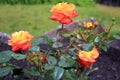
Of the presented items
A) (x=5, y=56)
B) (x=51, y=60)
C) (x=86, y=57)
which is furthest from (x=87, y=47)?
(x=5, y=56)

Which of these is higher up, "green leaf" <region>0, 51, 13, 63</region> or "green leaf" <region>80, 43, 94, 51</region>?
"green leaf" <region>80, 43, 94, 51</region>

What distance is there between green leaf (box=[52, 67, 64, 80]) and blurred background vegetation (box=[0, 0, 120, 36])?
4.10 m

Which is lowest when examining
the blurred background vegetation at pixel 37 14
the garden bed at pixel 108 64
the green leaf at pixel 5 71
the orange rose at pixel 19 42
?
the blurred background vegetation at pixel 37 14

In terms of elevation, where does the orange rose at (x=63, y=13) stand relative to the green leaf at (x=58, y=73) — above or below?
above

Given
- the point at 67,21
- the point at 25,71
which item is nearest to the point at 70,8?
the point at 67,21

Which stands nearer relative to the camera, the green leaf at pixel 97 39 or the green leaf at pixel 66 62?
the green leaf at pixel 66 62

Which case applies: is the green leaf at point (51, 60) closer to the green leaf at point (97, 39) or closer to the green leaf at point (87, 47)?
the green leaf at point (87, 47)

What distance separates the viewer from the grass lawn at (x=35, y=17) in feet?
21.3

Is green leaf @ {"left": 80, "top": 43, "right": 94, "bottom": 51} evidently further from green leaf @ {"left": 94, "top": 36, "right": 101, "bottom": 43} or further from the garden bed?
the garden bed

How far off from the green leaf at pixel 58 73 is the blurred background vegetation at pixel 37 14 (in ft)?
13.4

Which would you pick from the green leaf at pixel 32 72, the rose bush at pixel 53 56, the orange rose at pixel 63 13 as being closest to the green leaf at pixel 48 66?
the rose bush at pixel 53 56

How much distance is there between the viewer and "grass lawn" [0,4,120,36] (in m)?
6.50

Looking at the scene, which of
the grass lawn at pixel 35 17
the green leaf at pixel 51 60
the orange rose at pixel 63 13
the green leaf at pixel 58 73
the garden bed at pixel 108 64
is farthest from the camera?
the grass lawn at pixel 35 17

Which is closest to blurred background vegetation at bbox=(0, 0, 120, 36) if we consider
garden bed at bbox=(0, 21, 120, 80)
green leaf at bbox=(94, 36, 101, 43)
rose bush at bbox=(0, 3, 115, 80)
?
garden bed at bbox=(0, 21, 120, 80)
